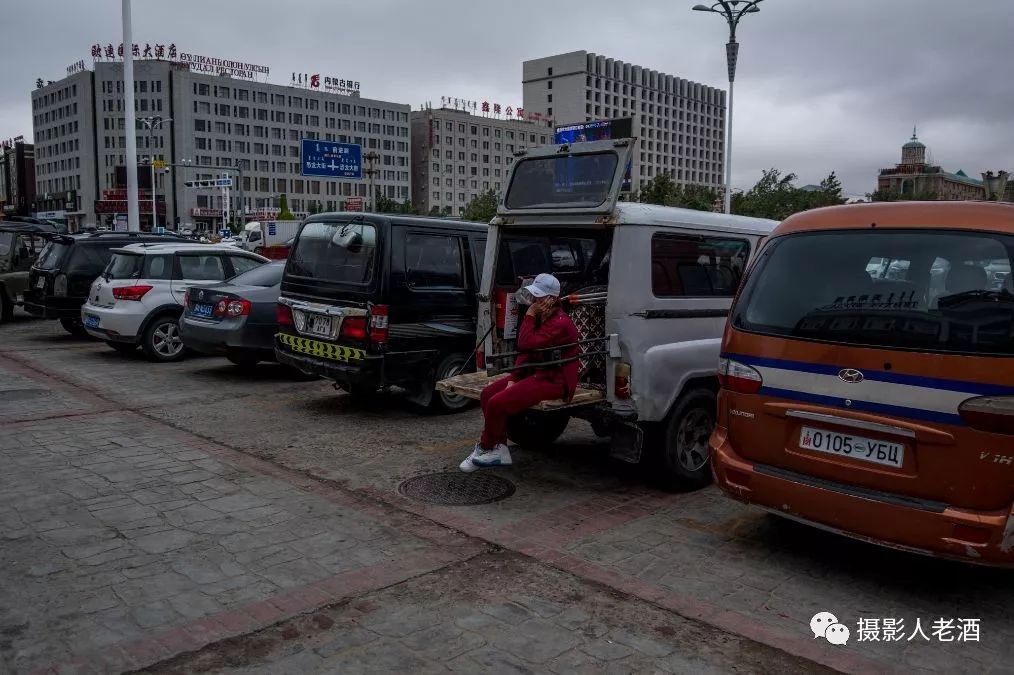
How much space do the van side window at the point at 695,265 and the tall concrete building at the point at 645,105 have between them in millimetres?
141030

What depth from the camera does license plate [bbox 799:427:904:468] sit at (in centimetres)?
419

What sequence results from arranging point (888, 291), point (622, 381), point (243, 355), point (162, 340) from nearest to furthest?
point (888, 291), point (622, 381), point (243, 355), point (162, 340)

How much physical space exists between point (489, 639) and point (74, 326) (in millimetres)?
13223

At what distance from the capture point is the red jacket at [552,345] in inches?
242

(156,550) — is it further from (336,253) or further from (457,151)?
(457,151)

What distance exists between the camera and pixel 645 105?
170875 millimetres

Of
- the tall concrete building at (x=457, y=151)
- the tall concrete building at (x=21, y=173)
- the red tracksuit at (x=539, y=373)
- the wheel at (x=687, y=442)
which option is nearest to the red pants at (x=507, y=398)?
the red tracksuit at (x=539, y=373)

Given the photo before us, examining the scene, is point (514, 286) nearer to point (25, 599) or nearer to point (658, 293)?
point (658, 293)

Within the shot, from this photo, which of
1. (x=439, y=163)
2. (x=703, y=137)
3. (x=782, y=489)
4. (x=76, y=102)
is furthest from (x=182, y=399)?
(x=703, y=137)

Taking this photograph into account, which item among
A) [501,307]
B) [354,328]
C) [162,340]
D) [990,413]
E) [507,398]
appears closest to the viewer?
[990,413]

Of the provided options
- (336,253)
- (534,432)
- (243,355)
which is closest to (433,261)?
(336,253)

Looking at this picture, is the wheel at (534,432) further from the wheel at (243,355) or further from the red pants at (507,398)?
the wheel at (243,355)

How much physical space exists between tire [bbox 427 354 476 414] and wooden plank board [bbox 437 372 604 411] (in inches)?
52.4

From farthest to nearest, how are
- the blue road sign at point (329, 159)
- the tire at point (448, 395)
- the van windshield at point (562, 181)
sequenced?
1. the blue road sign at point (329, 159)
2. the tire at point (448, 395)
3. the van windshield at point (562, 181)
